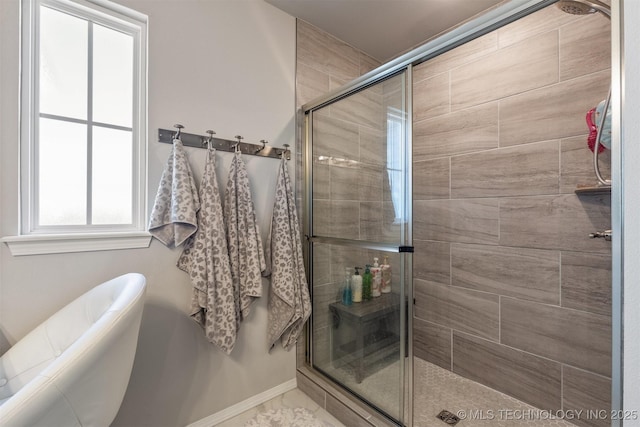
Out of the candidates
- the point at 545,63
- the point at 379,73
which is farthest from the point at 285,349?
the point at 545,63

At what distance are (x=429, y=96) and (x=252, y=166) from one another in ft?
4.57

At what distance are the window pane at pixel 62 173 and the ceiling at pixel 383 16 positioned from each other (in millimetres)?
1319

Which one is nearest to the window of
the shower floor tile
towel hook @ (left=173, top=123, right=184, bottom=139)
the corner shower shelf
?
the corner shower shelf

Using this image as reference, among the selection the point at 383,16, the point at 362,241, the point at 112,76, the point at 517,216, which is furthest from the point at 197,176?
the point at 517,216

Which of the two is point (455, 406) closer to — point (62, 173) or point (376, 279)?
point (376, 279)

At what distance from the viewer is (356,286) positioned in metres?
1.67

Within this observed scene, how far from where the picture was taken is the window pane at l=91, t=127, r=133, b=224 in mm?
1300

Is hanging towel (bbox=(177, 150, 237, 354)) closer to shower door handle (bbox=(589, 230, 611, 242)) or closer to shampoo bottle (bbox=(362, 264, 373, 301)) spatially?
shampoo bottle (bbox=(362, 264, 373, 301))

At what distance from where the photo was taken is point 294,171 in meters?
1.84

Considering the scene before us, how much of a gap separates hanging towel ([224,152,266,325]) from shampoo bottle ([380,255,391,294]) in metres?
0.65

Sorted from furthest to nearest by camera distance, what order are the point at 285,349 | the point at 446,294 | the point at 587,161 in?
the point at 446,294, the point at 285,349, the point at 587,161

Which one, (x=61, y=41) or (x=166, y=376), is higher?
(x=61, y=41)

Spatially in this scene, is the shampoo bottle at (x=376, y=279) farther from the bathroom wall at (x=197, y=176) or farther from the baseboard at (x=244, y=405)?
the baseboard at (x=244, y=405)

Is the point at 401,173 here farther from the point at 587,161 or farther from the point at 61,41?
the point at 61,41
